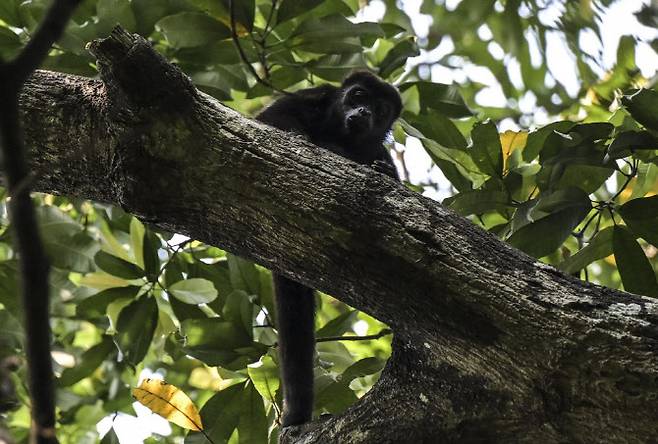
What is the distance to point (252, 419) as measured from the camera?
3.24 m

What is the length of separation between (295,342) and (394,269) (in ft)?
3.66

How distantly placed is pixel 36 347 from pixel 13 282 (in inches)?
125

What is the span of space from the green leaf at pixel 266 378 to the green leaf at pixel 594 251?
1171 mm

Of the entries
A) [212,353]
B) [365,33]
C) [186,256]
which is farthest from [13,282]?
[365,33]

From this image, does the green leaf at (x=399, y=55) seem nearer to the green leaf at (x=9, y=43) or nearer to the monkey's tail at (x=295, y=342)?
the monkey's tail at (x=295, y=342)

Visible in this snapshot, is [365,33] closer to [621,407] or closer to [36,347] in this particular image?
[621,407]

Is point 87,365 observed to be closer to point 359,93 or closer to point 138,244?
point 138,244

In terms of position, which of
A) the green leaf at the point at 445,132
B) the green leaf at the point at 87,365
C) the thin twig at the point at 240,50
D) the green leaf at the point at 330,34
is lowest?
the green leaf at the point at 87,365

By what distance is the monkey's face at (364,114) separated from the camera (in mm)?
4234

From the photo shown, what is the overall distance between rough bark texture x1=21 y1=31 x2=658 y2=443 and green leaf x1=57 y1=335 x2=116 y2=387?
187 cm

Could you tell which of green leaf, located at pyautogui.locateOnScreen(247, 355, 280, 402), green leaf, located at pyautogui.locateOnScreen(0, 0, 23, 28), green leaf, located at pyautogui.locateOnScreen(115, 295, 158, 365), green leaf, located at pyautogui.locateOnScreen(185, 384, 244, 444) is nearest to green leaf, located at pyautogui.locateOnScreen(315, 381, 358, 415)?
green leaf, located at pyautogui.locateOnScreen(247, 355, 280, 402)

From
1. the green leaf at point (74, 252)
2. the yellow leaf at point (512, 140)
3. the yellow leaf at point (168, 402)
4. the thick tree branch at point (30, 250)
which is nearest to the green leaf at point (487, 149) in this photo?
the yellow leaf at point (512, 140)

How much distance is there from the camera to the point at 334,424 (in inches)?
90.9

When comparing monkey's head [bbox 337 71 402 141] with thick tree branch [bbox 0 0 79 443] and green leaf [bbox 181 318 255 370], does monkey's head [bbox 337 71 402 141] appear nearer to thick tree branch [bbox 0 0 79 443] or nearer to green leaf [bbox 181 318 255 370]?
green leaf [bbox 181 318 255 370]
